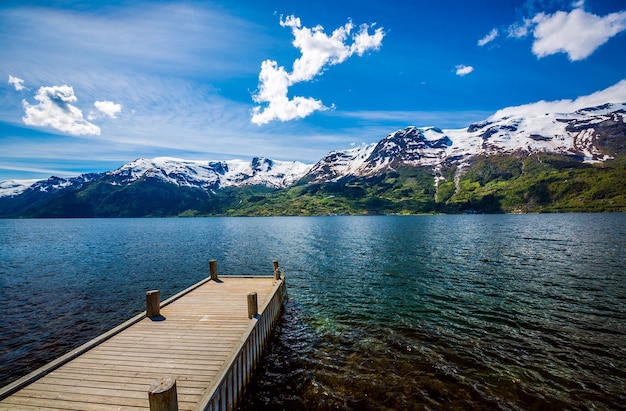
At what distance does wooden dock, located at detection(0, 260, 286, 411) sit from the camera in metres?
10.0

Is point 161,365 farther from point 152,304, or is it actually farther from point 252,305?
point 152,304

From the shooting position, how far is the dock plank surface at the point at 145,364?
33.4 feet

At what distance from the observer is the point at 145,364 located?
499 inches

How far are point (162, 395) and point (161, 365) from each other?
5475 mm

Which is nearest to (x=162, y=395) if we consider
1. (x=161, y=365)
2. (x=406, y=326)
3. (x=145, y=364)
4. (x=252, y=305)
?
(x=161, y=365)

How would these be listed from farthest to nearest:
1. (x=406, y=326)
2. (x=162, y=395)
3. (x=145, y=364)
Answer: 1. (x=406, y=326)
2. (x=145, y=364)
3. (x=162, y=395)

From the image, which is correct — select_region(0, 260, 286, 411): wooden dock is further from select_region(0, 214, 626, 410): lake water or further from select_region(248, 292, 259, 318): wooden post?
select_region(0, 214, 626, 410): lake water

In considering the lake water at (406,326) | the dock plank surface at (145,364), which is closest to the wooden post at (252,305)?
the dock plank surface at (145,364)

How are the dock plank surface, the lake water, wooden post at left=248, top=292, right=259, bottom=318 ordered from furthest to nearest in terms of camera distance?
wooden post at left=248, top=292, right=259, bottom=318 < the lake water < the dock plank surface

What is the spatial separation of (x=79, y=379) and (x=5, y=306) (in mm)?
30659

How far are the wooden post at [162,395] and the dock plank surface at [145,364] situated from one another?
1.97m

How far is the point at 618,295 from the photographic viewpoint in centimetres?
2955

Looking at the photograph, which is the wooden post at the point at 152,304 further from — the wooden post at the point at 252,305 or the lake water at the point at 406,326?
the lake water at the point at 406,326

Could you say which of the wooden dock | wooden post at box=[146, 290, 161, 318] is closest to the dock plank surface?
the wooden dock
